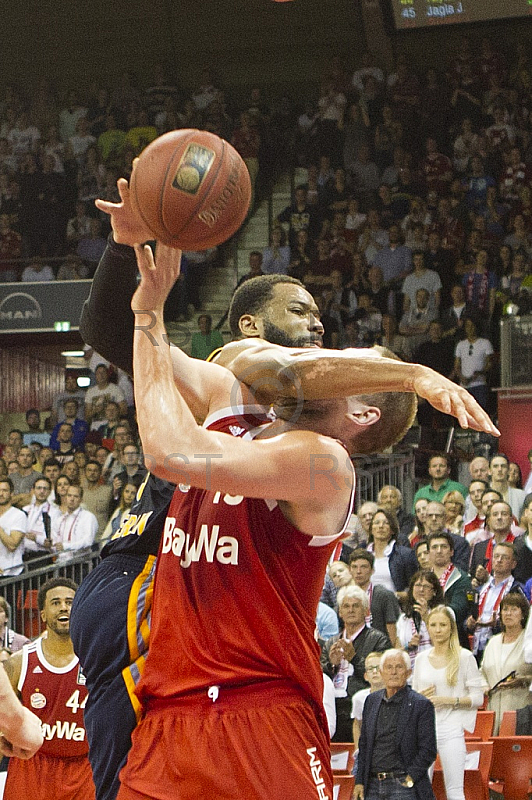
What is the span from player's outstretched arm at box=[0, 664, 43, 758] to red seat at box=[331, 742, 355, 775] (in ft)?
13.8

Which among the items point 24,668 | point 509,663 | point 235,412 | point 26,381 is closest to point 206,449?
point 235,412

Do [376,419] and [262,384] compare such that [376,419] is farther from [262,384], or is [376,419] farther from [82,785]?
[82,785]

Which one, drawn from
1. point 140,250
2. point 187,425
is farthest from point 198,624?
point 140,250

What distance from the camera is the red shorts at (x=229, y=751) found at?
2.48m

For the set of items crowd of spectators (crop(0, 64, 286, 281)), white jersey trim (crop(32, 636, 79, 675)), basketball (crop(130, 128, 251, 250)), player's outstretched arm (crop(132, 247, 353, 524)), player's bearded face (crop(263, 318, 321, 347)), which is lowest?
white jersey trim (crop(32, 636, 79, 675))

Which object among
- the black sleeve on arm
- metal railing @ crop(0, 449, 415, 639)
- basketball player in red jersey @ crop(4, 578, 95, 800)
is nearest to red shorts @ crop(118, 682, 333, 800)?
the black sleeve on arm

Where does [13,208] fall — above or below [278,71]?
below

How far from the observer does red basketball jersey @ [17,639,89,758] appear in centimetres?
578

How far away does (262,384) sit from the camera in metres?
2.73

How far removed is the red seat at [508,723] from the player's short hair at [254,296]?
14.7 ft

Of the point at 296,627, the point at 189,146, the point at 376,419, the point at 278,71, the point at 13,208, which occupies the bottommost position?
the point at 296,627

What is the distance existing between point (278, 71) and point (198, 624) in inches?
624

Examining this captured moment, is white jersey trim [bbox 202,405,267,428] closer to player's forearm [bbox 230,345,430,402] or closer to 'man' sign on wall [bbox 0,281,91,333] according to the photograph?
player's forearm [bbox 230,345,430,402]

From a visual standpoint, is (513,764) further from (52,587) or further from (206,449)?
(206,449)
